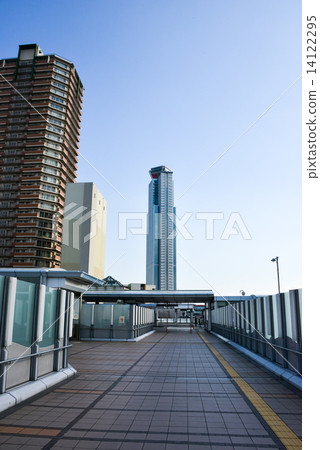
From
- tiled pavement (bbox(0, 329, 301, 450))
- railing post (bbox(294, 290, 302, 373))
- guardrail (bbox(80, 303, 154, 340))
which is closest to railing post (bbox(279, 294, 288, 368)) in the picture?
tiled pavement (bbox(0, 329, 301, 450))

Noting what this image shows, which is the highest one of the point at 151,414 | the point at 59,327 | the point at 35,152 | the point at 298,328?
the point at 35,152

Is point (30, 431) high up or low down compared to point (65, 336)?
down

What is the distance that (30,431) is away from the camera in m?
4.92

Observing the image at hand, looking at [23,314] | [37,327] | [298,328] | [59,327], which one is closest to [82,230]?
[59,327]

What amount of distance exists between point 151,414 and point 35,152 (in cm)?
8058

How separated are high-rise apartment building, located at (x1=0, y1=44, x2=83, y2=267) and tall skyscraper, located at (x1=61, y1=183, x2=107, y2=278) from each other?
5047mm

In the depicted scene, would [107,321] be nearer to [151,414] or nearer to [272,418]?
[151,414]

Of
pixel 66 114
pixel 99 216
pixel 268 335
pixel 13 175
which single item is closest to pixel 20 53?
pixel 66 114

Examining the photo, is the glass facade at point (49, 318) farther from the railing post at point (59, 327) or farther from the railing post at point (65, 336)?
the railing post at point (65, 336)

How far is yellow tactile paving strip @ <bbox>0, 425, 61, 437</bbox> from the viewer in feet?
15.9

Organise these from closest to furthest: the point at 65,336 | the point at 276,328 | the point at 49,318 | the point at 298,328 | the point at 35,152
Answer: the point at 298,328
the point at 49,318
the point at 65,336
the point at 276,328
the point at 35,152

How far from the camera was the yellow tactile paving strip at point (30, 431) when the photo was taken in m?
4.84

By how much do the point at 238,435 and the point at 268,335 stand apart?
6737 mm

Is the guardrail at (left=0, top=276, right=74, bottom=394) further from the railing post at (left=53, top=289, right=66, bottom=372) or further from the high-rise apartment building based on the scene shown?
the high-rise apartment building
